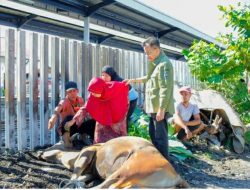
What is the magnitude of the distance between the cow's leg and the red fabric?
869 mm

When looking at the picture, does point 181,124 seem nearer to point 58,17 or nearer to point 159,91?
point 159,91

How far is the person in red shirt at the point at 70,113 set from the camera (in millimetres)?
6422

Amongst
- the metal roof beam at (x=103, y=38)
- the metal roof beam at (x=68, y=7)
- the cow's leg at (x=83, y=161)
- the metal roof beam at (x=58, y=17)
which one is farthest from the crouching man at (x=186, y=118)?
the metal roof beam at (x=103, y=38)

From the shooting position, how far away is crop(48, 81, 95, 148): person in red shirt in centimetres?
642

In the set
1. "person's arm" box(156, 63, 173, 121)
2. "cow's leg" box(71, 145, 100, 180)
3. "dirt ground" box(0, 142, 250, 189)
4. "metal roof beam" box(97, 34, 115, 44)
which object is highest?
"metal roof beam" box(97, 34, 115, 44)

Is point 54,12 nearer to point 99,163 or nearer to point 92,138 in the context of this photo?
point 92,138

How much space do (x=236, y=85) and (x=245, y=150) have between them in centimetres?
251

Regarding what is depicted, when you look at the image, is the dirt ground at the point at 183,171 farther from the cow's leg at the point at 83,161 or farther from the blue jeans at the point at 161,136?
the blue jeans at the point at 161,136

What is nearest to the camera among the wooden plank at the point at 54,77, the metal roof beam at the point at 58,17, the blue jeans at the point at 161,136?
the blue jeans at the point at 161,136

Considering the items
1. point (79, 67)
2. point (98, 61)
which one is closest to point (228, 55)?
point (98, 61)

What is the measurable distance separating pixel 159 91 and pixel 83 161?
136cm

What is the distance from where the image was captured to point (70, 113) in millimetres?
6480

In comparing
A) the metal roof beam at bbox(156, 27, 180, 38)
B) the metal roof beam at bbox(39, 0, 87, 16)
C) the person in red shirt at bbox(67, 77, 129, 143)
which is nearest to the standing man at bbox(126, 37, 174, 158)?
the person in red shirt at bbox(67, 77, 129, 143)

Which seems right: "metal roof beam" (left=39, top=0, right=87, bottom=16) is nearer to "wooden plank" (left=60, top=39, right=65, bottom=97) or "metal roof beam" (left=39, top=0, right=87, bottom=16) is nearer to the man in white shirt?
"wooden plank" (left=60, top=39, right=65, bottom=97)
